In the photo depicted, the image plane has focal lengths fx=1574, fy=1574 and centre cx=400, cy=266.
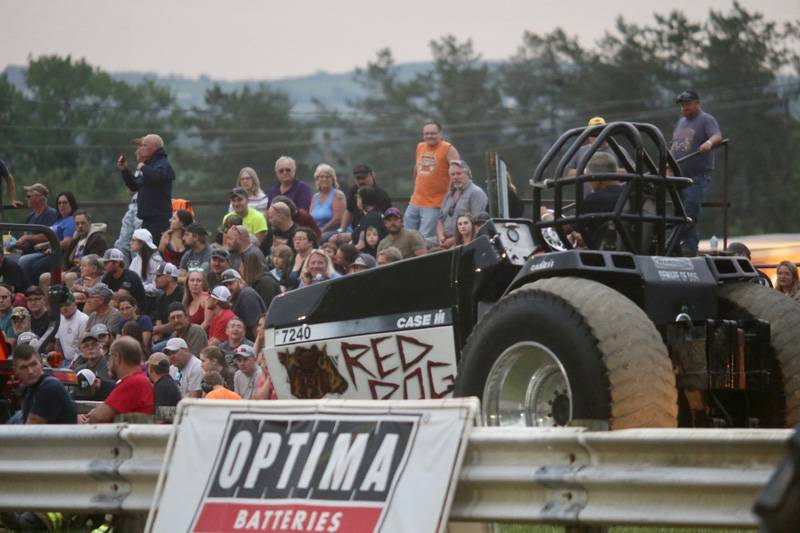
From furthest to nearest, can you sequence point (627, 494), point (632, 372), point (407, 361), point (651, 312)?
point (407, 361)
point (651, 312)
point (632, 372)
point (627, 494)

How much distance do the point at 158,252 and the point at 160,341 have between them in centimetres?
226

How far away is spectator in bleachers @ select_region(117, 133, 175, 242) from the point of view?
1756 cm

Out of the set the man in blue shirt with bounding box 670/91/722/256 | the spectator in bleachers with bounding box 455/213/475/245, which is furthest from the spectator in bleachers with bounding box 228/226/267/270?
the man in blue shirt with bounding box 670/91/722/256

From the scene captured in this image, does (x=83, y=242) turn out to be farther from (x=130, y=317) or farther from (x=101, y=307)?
(x=130, y=317)

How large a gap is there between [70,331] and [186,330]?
5.80 ft

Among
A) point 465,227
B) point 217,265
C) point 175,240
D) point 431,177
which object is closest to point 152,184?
point 175,240

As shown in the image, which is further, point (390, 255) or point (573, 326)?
point (390, 255)

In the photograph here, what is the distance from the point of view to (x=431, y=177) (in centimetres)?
1678

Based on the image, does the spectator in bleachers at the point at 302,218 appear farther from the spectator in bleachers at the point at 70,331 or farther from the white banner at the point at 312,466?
the white banner at the point at 312,466

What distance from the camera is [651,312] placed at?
8.10 m

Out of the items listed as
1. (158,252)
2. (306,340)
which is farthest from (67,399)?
(158,252)

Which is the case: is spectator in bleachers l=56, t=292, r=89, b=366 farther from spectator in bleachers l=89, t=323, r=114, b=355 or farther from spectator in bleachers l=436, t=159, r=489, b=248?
spectator in bleachers l=436, t=159, r=489, b=248

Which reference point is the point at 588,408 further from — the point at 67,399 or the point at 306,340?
the point at 67,399

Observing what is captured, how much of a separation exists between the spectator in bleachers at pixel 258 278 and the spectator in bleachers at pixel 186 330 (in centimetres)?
108
